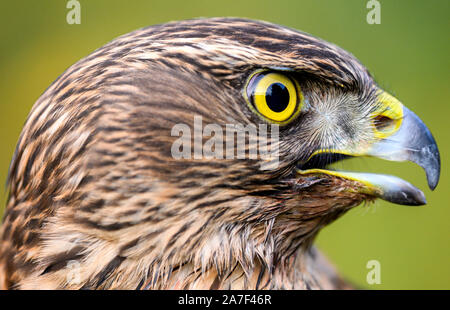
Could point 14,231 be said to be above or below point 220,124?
below

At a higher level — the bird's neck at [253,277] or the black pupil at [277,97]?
the black pupil at [277,97]

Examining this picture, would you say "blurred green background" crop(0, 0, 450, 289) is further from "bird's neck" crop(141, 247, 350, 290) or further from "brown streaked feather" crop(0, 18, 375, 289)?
"brown streaked feather" crop(0, 18, 375, 289)

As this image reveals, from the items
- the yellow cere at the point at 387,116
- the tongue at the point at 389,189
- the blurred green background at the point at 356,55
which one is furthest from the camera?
the blurred green background at the point at 356,55

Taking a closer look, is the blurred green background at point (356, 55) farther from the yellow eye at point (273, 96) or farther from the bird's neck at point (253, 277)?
the yellow eye at point (273, 96)

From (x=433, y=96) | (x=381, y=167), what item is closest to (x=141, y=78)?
(x=381, y=167)

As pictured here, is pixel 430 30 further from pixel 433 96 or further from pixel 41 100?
pixel 41 100

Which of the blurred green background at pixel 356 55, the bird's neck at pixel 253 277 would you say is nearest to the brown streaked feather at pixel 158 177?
the bird's neck at pixel 253 277
